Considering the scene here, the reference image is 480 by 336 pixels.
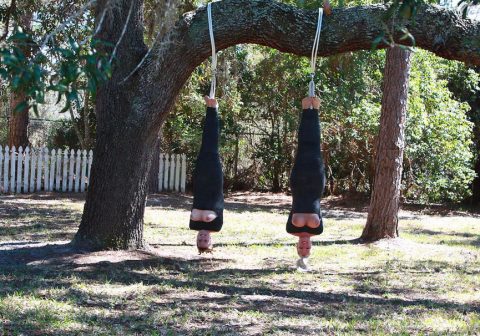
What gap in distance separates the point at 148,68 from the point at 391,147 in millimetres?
4646

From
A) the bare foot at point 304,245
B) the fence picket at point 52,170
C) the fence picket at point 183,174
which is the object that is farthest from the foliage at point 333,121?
the bare foot at point 304,245

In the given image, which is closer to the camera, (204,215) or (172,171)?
(204,215)

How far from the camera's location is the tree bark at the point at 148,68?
24.1 ft

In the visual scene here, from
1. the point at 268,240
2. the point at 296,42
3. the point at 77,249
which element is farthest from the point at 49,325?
the point at 268,240

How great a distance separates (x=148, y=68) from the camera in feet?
26.9

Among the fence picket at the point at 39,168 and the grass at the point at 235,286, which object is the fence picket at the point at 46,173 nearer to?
the fence picket at the point at 39,168

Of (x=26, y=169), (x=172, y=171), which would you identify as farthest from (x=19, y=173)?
(x=172, y=171)

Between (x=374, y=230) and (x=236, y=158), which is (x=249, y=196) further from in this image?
(x=374, y=230)

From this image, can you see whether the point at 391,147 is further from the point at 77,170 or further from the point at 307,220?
the point at 77,170

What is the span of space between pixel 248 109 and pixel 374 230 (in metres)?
11.1

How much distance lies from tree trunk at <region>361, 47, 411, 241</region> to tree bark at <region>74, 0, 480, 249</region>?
3.59m

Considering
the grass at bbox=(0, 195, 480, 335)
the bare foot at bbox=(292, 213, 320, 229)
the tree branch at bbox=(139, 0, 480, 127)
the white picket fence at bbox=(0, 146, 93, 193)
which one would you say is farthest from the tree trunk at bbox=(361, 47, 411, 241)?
the white picket fence at bbox=(0, 146, 93, 193)

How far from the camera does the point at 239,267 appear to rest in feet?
28.0

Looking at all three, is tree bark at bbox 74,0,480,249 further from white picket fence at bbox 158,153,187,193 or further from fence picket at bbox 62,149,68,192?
white picket fence at bbox 158,153,187,193
